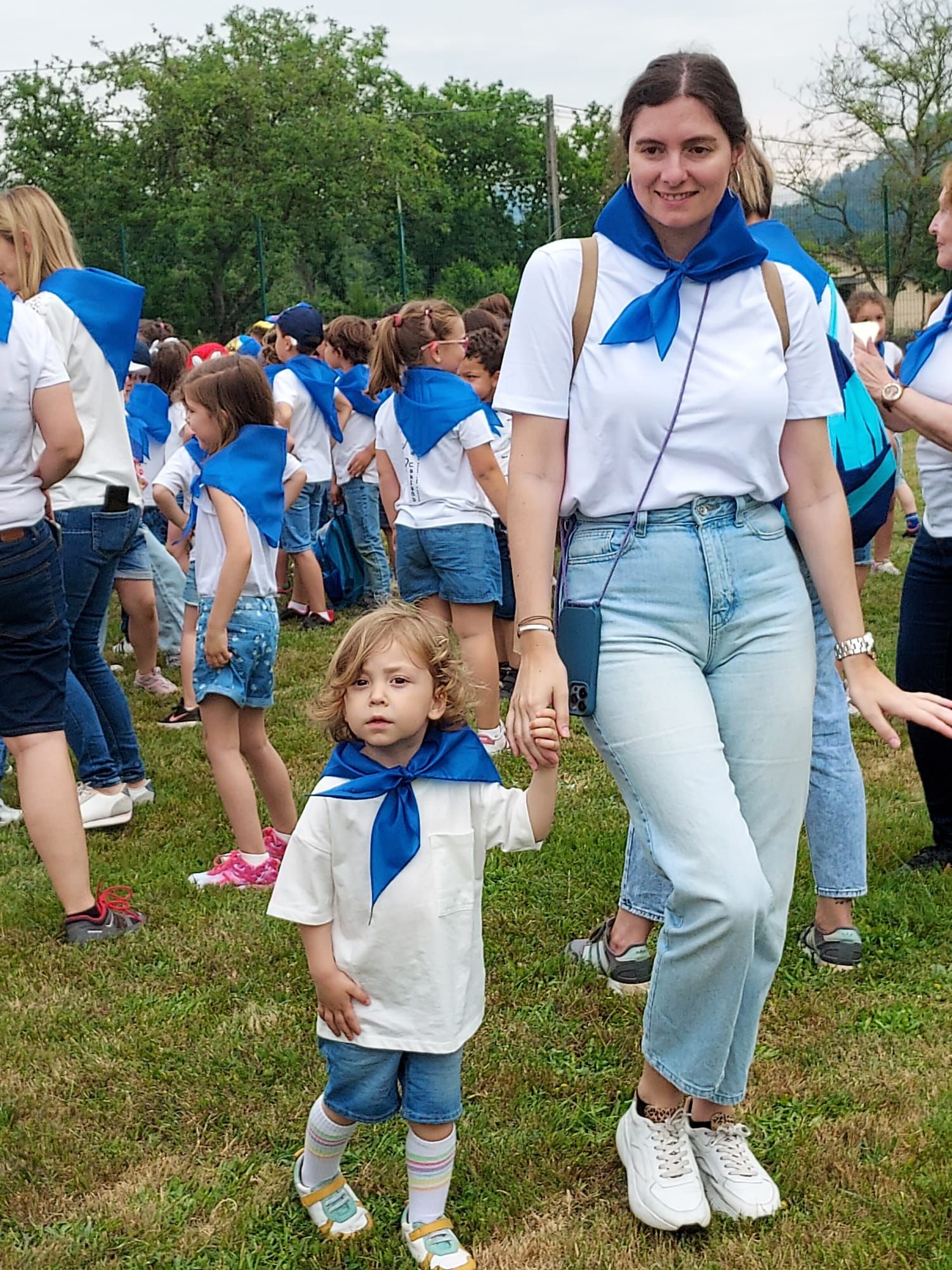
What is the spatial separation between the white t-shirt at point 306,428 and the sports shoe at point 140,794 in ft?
12.2

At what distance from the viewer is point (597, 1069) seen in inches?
135

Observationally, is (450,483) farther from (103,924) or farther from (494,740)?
(103,924)

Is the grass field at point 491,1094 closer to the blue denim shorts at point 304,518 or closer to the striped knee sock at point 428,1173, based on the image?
the striped knee sock at point 428,1173

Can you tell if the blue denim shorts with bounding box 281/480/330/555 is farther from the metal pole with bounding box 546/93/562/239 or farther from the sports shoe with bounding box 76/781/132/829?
the metal pole with bounding box 546/93/562/239

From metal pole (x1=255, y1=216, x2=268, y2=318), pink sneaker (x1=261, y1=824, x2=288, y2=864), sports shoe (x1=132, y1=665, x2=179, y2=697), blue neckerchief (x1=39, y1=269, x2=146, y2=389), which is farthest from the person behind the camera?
metal pole (x1=255, y1=216, x2=268, y2=318)

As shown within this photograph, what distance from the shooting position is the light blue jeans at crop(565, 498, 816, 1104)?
7.97ft

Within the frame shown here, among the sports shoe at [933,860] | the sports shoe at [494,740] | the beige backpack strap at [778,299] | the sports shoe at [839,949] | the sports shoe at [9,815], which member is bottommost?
the sports shoe at [494,740]

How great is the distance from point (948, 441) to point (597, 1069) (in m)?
2.07

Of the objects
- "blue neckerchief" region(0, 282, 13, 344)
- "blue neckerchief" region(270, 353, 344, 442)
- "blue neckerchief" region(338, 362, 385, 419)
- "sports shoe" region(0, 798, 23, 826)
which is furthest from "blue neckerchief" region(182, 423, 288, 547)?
"blue neckerchief" region(338, 362, 385, 419)

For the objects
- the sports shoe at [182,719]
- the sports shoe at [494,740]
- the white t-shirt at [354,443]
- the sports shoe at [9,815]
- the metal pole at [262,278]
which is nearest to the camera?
the sports shoe at [9,815]

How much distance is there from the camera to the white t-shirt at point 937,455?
4.12 m

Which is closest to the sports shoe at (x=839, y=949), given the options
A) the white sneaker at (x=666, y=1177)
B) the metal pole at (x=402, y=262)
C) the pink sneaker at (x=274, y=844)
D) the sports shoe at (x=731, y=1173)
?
the sports shoe at (x=731, y=1173)

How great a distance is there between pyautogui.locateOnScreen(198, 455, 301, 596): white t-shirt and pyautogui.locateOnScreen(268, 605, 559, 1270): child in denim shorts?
6.77ft

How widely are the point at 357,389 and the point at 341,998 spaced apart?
762cm
